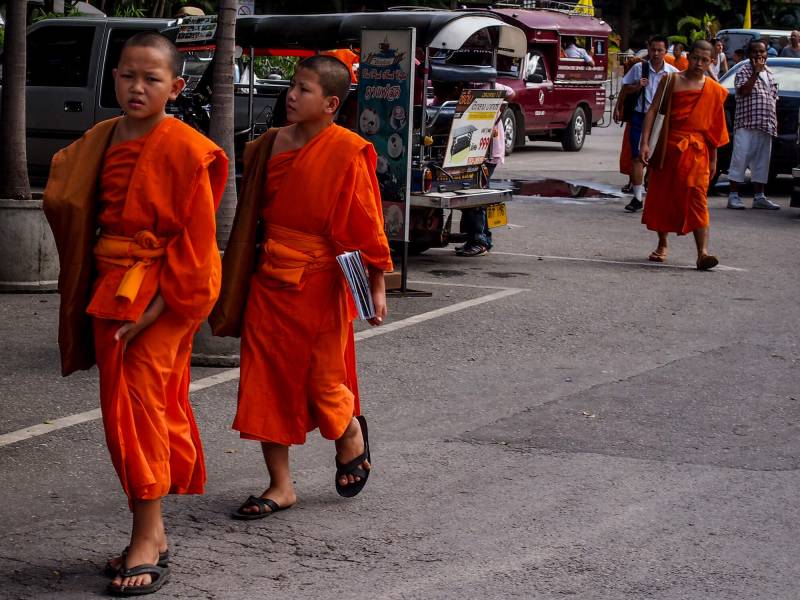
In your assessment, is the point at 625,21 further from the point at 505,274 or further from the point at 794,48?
the point at 505,274

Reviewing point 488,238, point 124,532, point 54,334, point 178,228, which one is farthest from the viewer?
point 488,238

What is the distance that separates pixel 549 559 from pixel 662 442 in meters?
1.64

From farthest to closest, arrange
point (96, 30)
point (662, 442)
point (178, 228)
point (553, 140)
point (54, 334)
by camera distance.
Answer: point (553, 140) → point (96, 30) → point (54, 334) → point (662, 442) → point (178, 228)

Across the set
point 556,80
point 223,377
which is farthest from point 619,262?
point 556,80

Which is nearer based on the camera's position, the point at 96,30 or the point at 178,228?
the point at 178,228

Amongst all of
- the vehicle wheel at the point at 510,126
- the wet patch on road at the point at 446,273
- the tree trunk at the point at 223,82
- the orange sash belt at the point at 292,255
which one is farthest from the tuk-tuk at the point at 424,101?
the vehicle wheel at the point at 510,126

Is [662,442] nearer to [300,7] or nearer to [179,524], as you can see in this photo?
[179,524]

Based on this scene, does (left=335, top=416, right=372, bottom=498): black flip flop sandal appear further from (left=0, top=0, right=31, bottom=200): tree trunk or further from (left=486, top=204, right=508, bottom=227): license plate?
(left=486, top=204, right=508, bottom=227): license plate

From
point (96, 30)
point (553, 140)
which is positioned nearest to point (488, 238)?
point (96, 30)

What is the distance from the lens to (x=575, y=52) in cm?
2403

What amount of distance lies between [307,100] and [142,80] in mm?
791

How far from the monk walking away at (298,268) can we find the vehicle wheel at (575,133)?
19.0m

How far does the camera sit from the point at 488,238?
11758mm

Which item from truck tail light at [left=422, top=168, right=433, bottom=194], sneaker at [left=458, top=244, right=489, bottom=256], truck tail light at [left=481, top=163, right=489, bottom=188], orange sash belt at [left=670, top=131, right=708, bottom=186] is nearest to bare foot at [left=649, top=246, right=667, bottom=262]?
orange sash belt at [left=670, top=131, right=708, bottom=186]
